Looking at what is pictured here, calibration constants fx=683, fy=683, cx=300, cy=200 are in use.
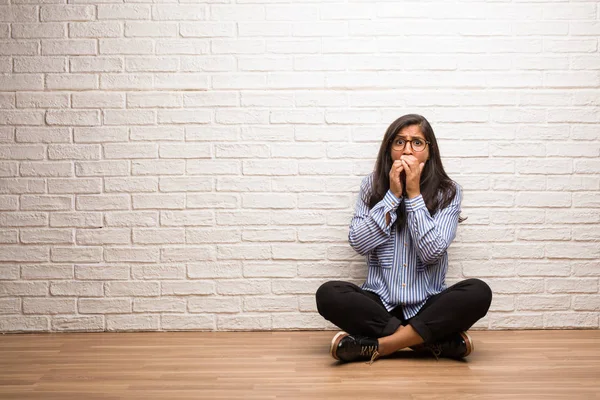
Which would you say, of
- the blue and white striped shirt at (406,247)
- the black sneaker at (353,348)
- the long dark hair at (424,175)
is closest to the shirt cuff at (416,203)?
the blue and white striped shirt at (406,247)

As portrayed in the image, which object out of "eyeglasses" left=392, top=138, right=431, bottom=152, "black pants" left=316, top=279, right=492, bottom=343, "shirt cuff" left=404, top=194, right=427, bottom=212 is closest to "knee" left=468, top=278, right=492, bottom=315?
"black pants" left=316, top=279, right=492, bottom=343

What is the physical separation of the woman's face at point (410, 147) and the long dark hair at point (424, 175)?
0.01 meters

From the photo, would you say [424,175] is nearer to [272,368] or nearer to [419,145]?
[419,145]

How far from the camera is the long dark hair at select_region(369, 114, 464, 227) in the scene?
3.13 metres

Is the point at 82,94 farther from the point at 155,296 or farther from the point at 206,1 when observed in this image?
the point at 155,296

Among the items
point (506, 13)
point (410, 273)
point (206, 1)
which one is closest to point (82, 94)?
point (206, 1)

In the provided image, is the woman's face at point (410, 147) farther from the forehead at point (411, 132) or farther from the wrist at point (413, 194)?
the wrist at point (413, 194)

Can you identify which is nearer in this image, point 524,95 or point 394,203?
point 394,203

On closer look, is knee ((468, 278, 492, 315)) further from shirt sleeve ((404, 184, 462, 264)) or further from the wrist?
the wrist

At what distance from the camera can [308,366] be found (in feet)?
8.85

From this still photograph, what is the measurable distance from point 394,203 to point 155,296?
51.5 inches

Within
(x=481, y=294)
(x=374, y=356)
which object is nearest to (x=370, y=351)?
(x=374, y=356)

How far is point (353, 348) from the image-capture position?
277 centimetres

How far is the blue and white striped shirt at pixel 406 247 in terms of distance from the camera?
2.96m
